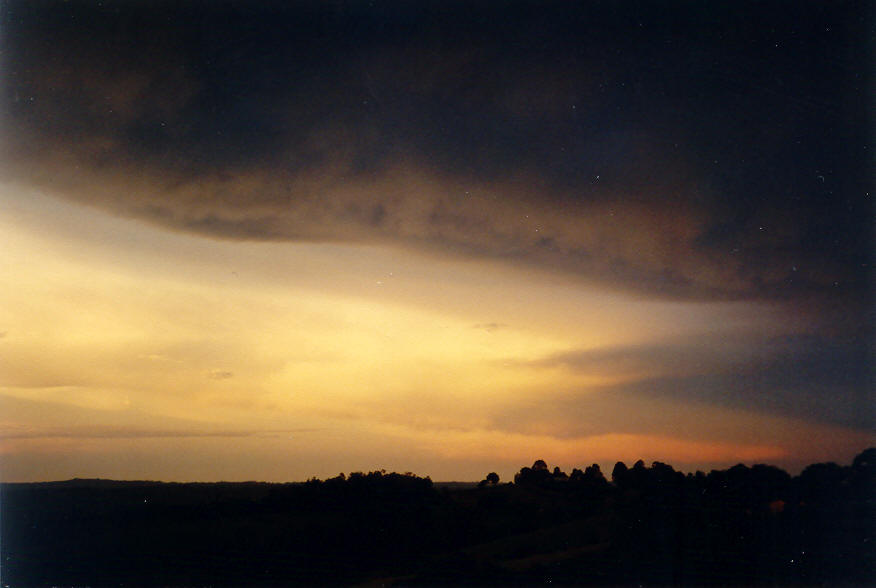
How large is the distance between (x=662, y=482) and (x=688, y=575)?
9.95 feet

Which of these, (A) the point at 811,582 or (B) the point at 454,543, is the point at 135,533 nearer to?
(B) the point at 454,543

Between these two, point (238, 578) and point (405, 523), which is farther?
point (405, 523)

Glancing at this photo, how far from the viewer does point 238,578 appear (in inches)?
565

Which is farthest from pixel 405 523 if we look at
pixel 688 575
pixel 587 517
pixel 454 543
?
pixel 688 575

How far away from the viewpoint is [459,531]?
53.5 ft

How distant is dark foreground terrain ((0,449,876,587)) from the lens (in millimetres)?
13961

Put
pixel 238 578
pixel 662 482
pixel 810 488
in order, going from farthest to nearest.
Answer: pixel 662 482, pixel 810 488, pixel 238 578

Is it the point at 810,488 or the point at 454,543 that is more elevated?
the point at 810,488

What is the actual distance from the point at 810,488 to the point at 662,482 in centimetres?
315

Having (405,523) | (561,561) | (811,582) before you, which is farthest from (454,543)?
(811,582)

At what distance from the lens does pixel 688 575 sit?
14016 millimetres

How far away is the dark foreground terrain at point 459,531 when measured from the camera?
14.0m

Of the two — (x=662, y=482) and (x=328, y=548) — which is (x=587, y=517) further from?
(x=328, y=548)

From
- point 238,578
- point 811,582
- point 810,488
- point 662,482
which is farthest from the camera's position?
point 662,482
